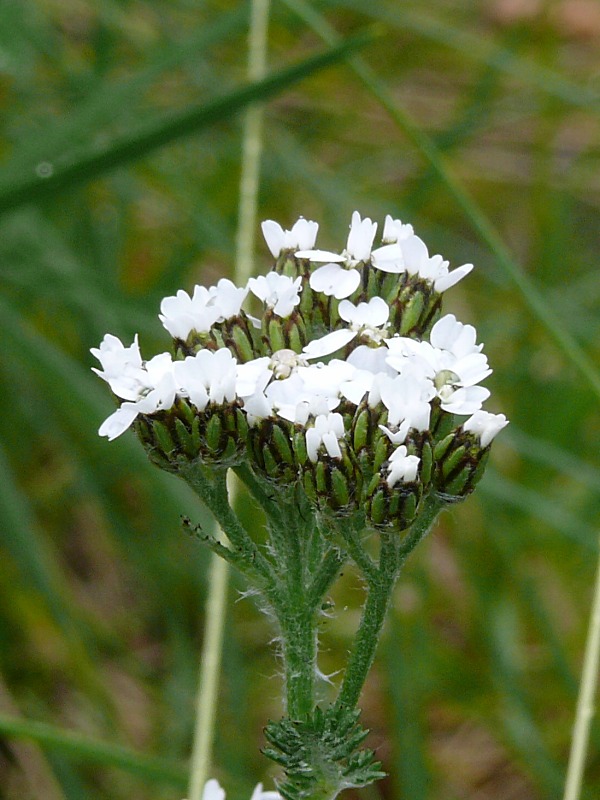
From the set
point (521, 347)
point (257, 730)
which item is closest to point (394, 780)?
point (257, 730)

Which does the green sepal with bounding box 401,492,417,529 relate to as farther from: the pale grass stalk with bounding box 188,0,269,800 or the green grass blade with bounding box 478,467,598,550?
the green grass blade with bounding box 478,467,598,550

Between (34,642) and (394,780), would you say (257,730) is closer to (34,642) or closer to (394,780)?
(394,780)

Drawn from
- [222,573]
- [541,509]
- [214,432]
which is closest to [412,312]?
[214,432]

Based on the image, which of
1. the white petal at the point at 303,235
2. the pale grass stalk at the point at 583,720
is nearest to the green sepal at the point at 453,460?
the white petal at the point at 303,235

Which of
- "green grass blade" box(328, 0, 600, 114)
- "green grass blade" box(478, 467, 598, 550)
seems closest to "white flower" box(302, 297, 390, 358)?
"green grass blade" box(478, 467, 598, 550)

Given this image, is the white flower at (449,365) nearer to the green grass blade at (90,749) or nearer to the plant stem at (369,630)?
the plant stem at (369,630)

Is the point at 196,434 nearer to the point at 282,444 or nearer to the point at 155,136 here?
the point at 282,444
